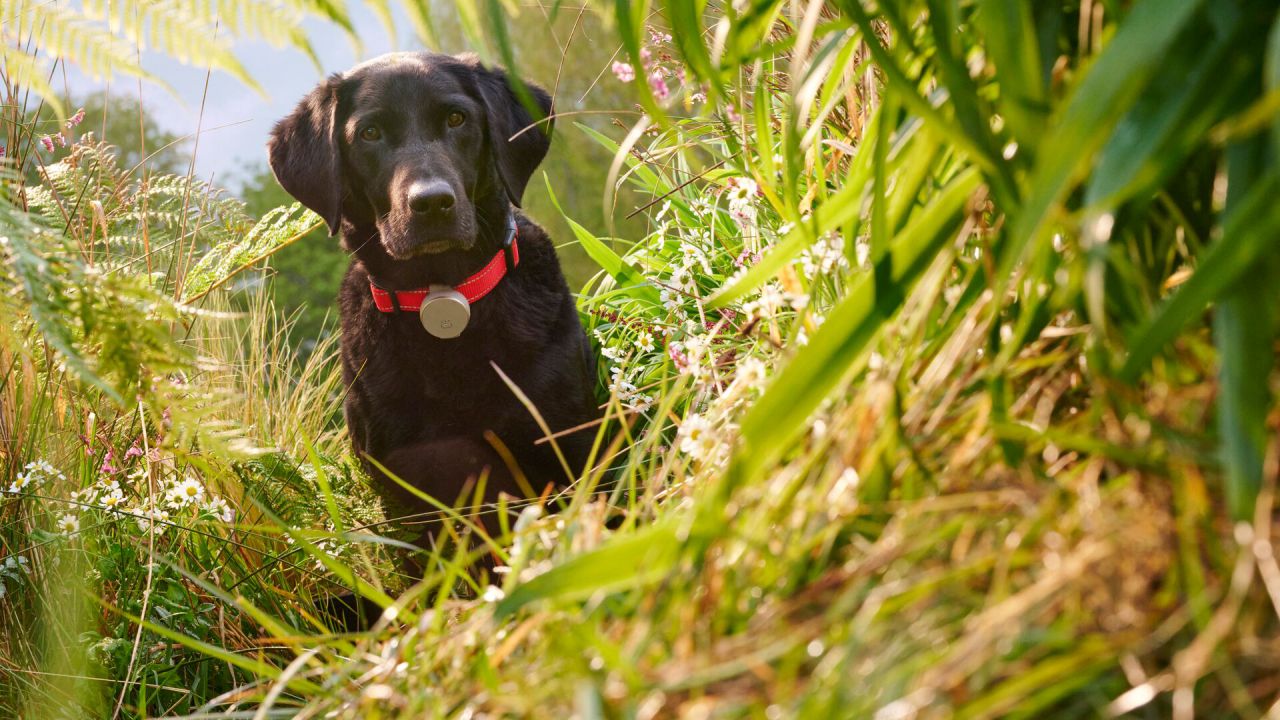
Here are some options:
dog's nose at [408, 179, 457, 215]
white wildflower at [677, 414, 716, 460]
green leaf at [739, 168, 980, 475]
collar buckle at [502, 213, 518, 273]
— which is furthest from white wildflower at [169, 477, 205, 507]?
green leaf at [739, 168, 980, 475]

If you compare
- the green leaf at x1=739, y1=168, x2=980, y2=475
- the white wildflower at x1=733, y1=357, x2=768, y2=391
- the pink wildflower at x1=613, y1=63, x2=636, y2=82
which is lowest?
the white wildflower at x1=733, y1=357, x2=768, y2=391

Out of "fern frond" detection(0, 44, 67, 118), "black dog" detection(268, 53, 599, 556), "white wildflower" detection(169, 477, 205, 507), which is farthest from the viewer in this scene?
"black dog" detection(268, 53, 599, 556)

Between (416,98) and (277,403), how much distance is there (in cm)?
176

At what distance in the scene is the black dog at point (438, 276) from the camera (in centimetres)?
300

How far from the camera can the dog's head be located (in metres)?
3.09

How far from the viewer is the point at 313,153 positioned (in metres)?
3.22

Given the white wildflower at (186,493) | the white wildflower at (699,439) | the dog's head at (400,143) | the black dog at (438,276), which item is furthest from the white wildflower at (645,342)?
the white wildflower at (699,439)

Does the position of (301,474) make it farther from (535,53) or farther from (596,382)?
(535,53)

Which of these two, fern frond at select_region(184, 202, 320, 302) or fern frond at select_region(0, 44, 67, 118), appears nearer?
fern frond at select_region(0, 44, 67, 118)

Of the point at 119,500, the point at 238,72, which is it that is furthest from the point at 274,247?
the point at 238,72

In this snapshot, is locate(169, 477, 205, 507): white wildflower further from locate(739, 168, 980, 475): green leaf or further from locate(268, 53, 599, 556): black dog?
locate(739, 168, 980, 475): green leaf

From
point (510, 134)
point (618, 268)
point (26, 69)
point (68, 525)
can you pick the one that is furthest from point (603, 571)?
point (618, 268)

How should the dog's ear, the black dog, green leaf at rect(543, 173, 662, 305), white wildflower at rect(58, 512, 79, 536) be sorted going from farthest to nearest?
green leaf at rect(543, 173, 662, 305)
the dog's ear
the black dog
white wildflower at rect(58, 512, 79, 536)

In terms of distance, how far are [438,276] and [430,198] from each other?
0.39 meters
